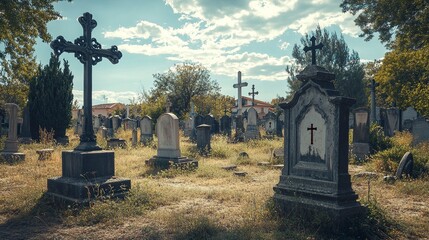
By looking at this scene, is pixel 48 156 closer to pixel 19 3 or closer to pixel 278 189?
pixel 19 3

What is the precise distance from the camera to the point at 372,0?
11.6 m

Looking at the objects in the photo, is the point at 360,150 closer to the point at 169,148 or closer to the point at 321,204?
the point at 169,148

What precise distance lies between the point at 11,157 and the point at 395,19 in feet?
44.6

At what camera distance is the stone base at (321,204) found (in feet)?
15.9

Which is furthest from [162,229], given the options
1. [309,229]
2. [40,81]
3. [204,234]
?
[40,81]

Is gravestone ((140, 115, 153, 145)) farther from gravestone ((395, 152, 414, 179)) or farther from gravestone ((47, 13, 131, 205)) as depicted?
gravestone ((395, 152, 414, 179))

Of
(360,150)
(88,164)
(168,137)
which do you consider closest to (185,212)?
(88,164)

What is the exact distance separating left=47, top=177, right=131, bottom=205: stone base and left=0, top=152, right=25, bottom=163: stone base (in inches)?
258

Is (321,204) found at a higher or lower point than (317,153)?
lower

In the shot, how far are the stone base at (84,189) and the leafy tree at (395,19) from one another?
8.97 m

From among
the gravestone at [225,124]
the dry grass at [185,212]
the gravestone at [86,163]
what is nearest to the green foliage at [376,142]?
the dry grass at [185,212]

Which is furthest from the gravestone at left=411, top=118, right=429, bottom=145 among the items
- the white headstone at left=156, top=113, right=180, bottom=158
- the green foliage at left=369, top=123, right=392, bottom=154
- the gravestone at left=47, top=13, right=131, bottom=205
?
the gravestone at left=47, top=13, right=131, bottom=205

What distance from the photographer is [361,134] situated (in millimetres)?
12516

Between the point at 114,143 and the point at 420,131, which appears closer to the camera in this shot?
the point at 420,131
